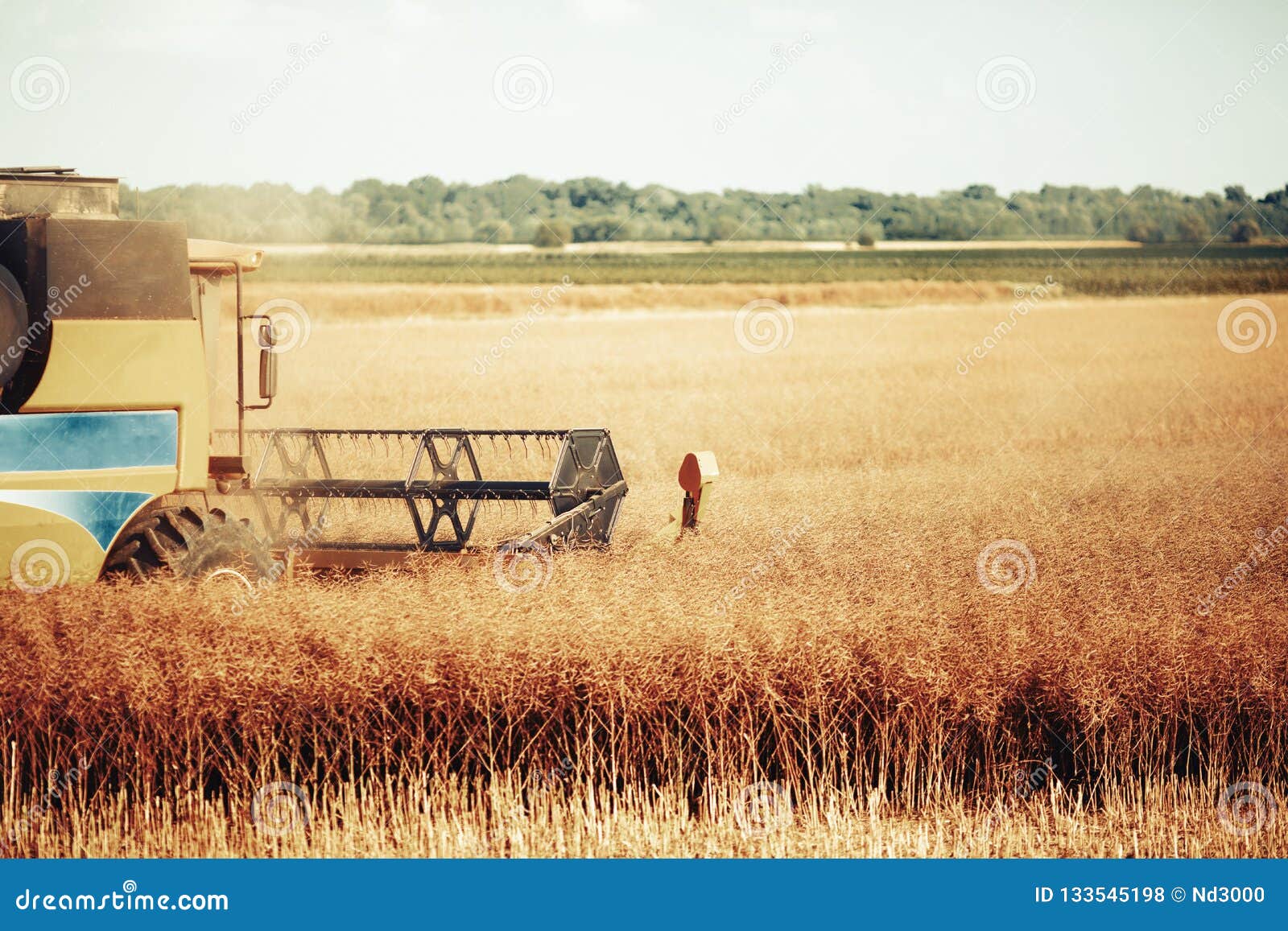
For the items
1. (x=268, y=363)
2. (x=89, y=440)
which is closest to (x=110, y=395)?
(x=89, y=440)

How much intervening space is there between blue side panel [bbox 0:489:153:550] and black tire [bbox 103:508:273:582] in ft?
0.43

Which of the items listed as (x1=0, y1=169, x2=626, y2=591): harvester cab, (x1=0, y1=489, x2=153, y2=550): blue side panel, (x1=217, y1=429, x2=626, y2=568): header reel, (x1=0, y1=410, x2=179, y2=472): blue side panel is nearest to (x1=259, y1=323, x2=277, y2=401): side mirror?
(x1=0, y1=169, x2=626, y2=591): harvester cab

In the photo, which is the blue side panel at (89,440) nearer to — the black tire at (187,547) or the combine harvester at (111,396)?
the combine harvester at (111,396)

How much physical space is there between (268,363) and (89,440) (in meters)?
1.22

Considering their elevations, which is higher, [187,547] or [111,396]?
[111,396]

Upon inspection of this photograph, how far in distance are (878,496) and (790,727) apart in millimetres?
4945

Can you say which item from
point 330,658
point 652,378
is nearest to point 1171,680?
point 330,658

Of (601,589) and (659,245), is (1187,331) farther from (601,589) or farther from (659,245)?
(659,245)

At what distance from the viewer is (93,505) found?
5.68m

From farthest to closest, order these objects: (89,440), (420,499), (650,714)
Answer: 1. (420,499)
2. (89,440)
3. (650,714)

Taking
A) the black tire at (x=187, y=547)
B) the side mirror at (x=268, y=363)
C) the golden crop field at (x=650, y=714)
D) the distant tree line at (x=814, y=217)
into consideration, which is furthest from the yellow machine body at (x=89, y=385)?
the distant tree line at (x=814, y=217)

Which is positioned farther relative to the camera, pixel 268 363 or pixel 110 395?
pixel 268 363

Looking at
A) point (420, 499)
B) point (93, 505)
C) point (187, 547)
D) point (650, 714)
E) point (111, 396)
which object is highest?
point (111, 396)

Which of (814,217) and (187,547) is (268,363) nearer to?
(187,547)
